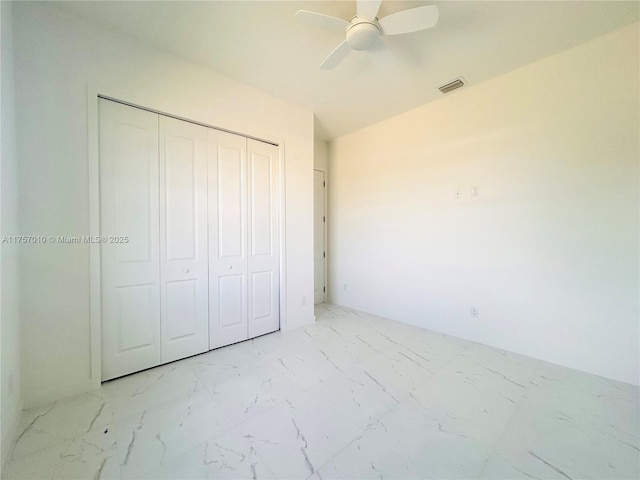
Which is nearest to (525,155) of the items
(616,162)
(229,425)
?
(616,162)

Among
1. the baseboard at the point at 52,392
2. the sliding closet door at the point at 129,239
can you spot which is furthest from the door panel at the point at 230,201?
the baseboard at the point at 52,392

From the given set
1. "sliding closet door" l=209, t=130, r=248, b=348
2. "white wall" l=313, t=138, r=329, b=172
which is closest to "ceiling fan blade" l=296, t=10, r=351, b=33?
"sliding closet door" l=209, t=130, r=248, b=348

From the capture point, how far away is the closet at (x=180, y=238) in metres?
1.97

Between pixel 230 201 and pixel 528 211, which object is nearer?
pixel 528 211

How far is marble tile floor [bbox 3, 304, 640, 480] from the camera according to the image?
124 centimetres

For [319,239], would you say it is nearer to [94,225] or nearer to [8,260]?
[94,225]

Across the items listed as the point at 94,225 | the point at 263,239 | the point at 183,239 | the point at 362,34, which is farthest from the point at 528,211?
the point at 94,225

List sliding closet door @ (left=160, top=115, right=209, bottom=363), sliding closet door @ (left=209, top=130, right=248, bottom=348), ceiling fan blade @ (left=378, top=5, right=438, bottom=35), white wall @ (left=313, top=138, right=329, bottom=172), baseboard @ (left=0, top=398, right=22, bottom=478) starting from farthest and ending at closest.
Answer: white wall @ (left=313, top=138, right=329, bottom=172) → sliding closet door @ (left=209, top=130, right=248, bottom=348) → sliding closet door @ (left=160, top=115, right=209, bottom=363) → ceiling fan blade @ (left=378, top=5, right=438, bottom=35) → baseboard @ (left=0, top=398, right=22, bottom=478)

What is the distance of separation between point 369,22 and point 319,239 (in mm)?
3016

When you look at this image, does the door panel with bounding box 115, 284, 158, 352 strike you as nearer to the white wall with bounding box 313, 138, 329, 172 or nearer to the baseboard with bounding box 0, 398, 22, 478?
the baseboard with bounding box 0, 398, 22, 478

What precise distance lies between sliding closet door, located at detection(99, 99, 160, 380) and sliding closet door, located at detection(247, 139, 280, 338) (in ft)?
2.95

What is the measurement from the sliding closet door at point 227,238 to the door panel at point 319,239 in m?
1.69

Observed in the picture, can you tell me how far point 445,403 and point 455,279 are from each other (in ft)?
4.97

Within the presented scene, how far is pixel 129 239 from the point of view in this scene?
2.03 m
